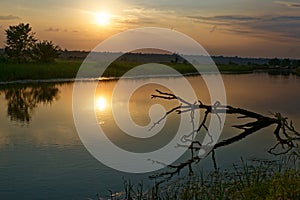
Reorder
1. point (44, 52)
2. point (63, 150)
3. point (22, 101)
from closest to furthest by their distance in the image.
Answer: point (63, 150) → point (22, 101) → point (44, 52)

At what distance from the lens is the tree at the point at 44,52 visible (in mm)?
46438

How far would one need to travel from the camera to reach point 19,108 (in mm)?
18250

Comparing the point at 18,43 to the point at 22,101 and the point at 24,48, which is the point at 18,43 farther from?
the point at 22,101

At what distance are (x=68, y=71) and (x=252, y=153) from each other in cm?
3095

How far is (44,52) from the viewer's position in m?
47.2

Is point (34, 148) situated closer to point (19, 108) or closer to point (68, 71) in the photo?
point (19, 108)

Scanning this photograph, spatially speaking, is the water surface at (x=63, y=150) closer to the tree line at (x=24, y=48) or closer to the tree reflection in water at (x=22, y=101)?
the tree reflection in water at (x=22, y=101)

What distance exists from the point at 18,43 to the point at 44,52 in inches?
133

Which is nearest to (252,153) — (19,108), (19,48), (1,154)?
(1,154)

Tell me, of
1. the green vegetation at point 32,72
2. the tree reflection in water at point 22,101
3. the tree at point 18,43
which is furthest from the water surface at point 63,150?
the tree at point 18,43

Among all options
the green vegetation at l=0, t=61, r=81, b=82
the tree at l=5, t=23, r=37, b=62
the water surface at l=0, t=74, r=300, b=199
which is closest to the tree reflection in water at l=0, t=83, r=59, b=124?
the water surface at l=0, t=74, r=300, b=199

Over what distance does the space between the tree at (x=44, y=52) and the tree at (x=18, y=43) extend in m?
1.09

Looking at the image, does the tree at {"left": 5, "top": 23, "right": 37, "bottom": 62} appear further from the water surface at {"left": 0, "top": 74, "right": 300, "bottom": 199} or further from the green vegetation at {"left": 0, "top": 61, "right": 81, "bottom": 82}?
the water surface at {"left": 0, "top": 74, "right": 300, "bottom": 199}

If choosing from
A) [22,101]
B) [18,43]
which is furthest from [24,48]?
[22,101]
